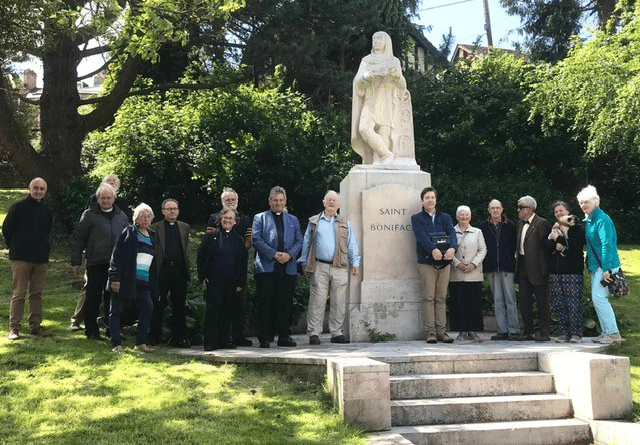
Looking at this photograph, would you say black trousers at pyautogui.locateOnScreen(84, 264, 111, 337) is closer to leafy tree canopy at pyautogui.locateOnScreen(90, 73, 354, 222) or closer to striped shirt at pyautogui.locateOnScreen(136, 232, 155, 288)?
striped shirt at pyautogui.locateOnScreen(136, 232, 155, 288)

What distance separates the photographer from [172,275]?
8133 mm

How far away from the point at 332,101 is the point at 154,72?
20.1 feet

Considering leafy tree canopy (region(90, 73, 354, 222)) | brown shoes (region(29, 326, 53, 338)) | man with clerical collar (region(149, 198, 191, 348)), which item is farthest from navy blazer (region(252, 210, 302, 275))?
leafy tree canopy (region(90, 73, 354, 222))

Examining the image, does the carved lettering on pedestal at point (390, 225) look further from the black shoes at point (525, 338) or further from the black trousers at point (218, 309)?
the black trousers at point (218, 309)

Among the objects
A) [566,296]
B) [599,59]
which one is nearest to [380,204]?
[566,296]

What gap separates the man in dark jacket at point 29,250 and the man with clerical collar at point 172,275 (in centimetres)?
133

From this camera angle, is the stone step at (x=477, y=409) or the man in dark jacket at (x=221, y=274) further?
the man in dark jacket at (x=221, y=274)

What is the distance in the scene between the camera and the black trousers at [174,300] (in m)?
8.12

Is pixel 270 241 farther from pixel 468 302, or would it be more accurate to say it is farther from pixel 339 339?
pixel 468 302

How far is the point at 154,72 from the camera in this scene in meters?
22.3

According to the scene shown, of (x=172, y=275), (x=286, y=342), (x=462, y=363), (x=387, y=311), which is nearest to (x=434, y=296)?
(x=387, y=311)

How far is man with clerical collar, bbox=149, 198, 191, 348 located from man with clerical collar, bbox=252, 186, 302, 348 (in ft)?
2.97

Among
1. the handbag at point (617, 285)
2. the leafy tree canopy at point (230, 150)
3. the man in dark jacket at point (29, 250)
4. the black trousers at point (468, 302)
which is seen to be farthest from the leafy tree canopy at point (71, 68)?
the handbag at point (617, 285)

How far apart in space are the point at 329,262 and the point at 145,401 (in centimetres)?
310
